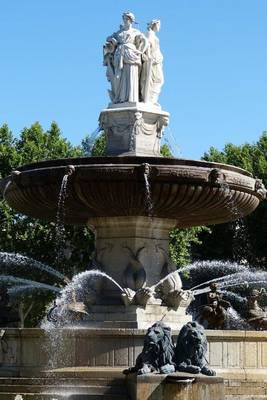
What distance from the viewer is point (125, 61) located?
58.3ft

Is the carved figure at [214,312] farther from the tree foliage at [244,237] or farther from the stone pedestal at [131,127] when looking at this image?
the tree foliage at [244,237]

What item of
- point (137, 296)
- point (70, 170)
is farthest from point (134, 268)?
point (70, 170)

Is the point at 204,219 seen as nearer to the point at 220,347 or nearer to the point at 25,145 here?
the point at 220,347

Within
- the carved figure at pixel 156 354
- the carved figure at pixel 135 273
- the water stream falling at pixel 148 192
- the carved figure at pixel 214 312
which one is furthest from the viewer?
the carved figure at pixel 214 312

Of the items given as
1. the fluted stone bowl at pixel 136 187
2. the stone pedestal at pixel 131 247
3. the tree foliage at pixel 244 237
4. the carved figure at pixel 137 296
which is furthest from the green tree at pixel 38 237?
the carved figure at pixel 137 296

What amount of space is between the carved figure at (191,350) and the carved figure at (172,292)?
3.48 m

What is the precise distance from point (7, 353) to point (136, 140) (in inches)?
197

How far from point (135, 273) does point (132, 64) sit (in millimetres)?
4217

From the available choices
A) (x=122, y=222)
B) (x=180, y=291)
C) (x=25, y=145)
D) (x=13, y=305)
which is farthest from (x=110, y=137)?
(x=25, y=145)

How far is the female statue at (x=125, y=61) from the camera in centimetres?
1775

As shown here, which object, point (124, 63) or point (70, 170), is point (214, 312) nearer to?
point (70, 170)

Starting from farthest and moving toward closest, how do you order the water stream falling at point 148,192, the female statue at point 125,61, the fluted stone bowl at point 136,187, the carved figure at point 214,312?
the female statue at point 125,61 → the carved figure at point 214,312 → the fluted stone bowl at point 136,187 → the water stream falling at point 148,192

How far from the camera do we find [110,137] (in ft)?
57.7

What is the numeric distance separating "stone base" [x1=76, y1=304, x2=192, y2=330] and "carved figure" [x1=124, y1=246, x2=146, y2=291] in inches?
19.6
